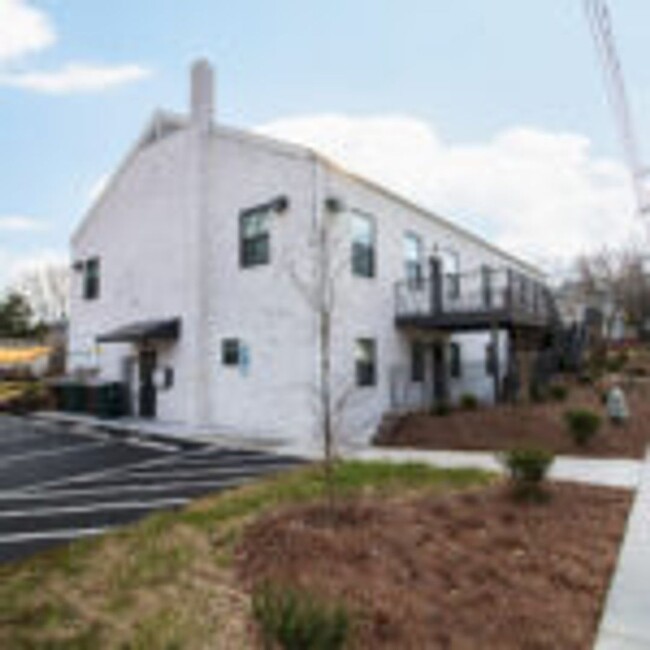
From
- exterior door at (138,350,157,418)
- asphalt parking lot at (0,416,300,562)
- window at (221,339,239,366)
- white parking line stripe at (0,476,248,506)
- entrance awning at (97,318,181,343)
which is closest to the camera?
asphalt parking lot at (0,416,300,562)

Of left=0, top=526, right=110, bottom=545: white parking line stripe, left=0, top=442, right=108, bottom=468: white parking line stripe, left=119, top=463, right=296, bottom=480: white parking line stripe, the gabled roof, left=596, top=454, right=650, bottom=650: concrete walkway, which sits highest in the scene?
the gabled roof

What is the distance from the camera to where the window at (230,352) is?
1370 centimetres

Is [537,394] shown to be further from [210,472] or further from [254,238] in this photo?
[210,472]

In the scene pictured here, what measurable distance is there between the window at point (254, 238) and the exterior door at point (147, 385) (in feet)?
15.2

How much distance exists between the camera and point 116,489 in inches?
301

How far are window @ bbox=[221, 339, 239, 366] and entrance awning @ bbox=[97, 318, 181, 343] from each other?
5.67 feet

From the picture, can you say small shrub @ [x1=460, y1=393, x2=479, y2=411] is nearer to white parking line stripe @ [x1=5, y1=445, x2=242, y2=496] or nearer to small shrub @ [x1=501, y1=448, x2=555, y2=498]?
white parking line stripe @ [x1=5, y1=445, x2=242, y2=496]

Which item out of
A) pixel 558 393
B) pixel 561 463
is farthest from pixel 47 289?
pixel 561 463

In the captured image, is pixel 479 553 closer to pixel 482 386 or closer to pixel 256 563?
pixel 256 563

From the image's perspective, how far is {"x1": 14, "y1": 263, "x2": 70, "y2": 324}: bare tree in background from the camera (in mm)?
51000

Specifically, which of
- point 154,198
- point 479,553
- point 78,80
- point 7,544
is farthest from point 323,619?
point 154,198

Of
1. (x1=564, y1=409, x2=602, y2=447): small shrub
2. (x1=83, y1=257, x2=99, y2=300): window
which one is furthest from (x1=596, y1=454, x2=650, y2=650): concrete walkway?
(x1=83, y1=257, x2=99, y2=300): window

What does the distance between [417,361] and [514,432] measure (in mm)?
4695

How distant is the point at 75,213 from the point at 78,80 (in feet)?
40.5
